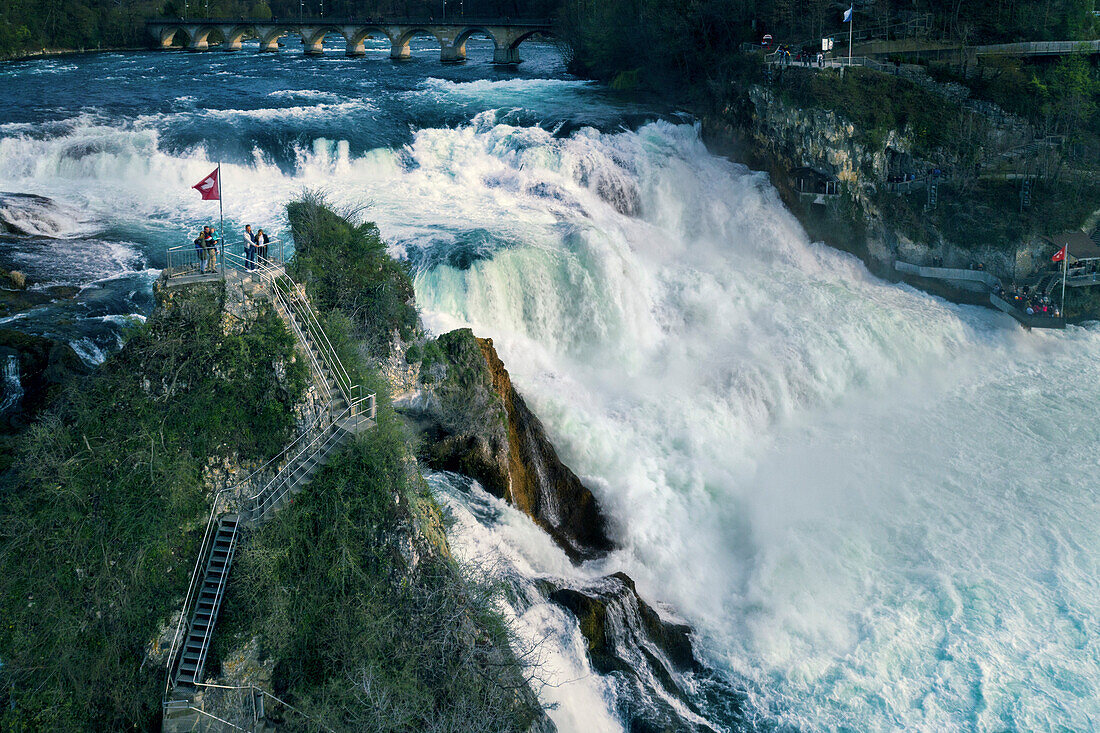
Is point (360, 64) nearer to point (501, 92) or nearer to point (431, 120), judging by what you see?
point (501, 92)

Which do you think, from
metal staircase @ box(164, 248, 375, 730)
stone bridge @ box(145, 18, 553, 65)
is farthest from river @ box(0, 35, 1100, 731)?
stone bridge @ box(145, 18, 553, 65)

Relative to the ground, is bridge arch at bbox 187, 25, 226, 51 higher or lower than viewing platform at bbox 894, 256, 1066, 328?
higher

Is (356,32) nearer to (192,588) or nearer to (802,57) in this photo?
(802,57)

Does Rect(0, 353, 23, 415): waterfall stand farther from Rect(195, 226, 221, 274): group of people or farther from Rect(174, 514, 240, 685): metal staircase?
Rect(174, 514, 240, 685): metal staircase

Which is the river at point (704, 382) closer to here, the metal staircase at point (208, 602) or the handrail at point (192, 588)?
the metal staircase at point (208, 602)

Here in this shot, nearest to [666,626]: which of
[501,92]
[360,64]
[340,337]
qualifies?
[340,337]

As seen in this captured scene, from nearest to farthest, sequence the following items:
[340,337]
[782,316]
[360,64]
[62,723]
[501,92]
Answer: [62,723] < [340,337] < [782,316] < [501,92] < [360,64]

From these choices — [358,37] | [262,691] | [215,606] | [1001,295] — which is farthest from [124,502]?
[358,37]

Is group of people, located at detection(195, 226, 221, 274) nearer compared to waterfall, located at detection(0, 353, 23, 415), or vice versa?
group of people, located at detection(195, 226, 221, 274)
